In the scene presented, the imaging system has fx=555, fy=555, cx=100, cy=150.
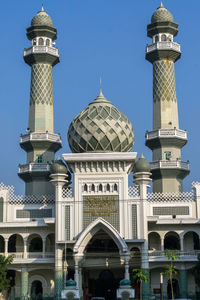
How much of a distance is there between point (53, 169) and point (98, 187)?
3929 millimetres

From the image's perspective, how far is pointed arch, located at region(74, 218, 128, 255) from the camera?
41750 millimetres

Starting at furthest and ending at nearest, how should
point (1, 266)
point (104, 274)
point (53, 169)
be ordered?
point (104, 274) → point (53, 169) → point (1, 266)

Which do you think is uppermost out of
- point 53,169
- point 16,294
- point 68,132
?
point 68,132

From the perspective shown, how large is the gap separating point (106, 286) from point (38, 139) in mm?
14708

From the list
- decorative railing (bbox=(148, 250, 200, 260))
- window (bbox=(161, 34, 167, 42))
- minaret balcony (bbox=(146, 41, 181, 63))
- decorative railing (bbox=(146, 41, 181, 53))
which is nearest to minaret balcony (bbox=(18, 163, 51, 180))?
decorative railing (bbox=(148, 250, 200, 260))

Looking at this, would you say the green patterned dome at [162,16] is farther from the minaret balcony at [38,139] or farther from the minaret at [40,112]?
the minaret balcony at [38,139]

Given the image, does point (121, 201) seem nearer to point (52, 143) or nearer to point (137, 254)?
point (137, 254)

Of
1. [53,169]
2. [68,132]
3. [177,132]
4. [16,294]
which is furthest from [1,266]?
[177,132]

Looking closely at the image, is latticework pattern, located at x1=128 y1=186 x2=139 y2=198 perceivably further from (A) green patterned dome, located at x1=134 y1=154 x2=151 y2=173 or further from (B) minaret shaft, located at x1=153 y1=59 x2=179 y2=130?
(B) minaret shaft, located at x1=153 y1=59 x2=179 y2=130

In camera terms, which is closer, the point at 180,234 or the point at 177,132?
the point at 180,234

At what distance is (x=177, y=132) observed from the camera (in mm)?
51125

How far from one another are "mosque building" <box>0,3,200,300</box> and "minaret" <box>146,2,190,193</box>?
101 mm

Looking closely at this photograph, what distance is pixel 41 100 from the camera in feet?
175

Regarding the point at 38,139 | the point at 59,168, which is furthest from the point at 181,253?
the point at 38,139
